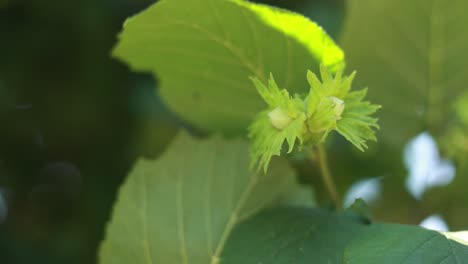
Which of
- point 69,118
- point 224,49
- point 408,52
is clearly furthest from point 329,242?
point 69,118

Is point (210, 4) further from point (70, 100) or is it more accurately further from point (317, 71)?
point (70, 100)

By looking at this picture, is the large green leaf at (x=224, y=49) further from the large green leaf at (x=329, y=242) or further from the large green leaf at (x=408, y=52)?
the large green leaf at (x=408, y=52)

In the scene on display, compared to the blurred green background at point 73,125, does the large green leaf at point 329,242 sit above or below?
above

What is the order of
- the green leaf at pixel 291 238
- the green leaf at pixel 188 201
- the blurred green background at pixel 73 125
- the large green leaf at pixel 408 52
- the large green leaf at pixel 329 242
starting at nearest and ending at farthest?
the large green leaf at pixel 329 242, the green leaf at pixel 291 238, the green leaf at pixel 188 201, the large green leaf at pixel 408 52, the blurred green background at pixel 73 125

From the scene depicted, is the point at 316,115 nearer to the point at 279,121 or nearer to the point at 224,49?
the point at 279,121

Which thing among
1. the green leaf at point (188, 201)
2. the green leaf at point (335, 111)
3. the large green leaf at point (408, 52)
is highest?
the green leaf at point (335, 111)

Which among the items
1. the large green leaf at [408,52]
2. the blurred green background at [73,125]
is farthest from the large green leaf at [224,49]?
the blurred green background at [73,125]
